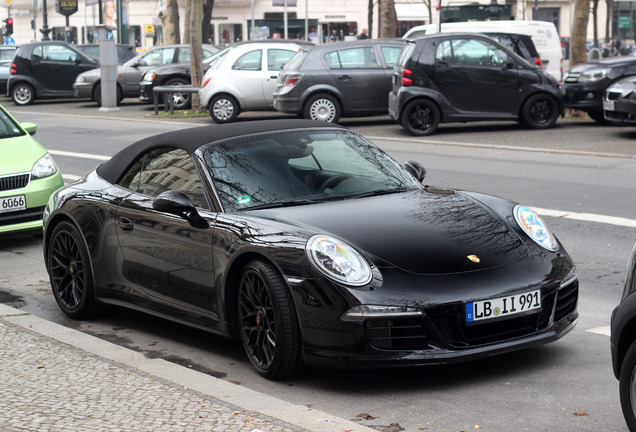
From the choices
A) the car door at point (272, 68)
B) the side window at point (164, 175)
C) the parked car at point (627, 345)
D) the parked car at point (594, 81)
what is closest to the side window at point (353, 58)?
the car door at point (272, 68)

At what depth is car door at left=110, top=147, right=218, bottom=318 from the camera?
591 cm

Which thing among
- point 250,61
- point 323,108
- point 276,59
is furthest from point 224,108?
point 323,108

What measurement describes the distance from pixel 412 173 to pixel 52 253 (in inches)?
101

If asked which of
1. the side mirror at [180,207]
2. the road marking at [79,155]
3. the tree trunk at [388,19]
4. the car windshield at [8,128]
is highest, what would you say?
the tree trunk at [388,19]

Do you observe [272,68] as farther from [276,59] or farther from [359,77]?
[359,77]

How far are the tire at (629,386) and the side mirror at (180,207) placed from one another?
2.54m

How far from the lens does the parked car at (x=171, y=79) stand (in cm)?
2727

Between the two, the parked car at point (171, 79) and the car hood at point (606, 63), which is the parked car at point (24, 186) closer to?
the car hood at point (606, 63)

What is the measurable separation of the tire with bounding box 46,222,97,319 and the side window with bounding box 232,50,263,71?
16102 millimetres

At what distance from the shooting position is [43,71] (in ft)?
104

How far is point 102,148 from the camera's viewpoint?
19.0 metres

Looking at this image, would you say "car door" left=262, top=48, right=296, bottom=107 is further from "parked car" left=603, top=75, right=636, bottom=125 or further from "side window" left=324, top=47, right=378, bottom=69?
"parked car" left=603, top=75, right=636, bottom=125

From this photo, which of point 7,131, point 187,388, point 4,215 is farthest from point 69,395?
point 7,131

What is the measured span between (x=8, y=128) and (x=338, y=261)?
660cm
